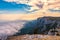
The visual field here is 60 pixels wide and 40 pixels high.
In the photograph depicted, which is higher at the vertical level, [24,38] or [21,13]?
[21,13]

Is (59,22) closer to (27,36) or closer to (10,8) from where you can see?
(27,36)

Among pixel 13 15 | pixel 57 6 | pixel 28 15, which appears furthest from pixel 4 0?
pixel 57 6

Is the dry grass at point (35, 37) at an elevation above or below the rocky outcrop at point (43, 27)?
below

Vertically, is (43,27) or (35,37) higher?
(43,27)

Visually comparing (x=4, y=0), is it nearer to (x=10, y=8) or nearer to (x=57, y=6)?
(x=10, y=8)

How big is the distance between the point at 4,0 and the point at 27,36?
89 centimetres

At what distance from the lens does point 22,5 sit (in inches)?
128

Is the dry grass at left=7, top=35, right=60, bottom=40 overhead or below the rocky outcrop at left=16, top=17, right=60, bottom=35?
below

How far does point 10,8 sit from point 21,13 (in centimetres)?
25

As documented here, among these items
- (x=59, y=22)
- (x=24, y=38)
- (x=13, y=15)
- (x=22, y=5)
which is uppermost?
(x=22, y=5)

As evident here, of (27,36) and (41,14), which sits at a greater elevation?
(41,14)

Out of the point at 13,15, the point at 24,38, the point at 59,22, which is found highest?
the point at 13,15

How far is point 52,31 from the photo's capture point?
315cm

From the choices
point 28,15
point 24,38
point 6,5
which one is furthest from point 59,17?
point 6,5
